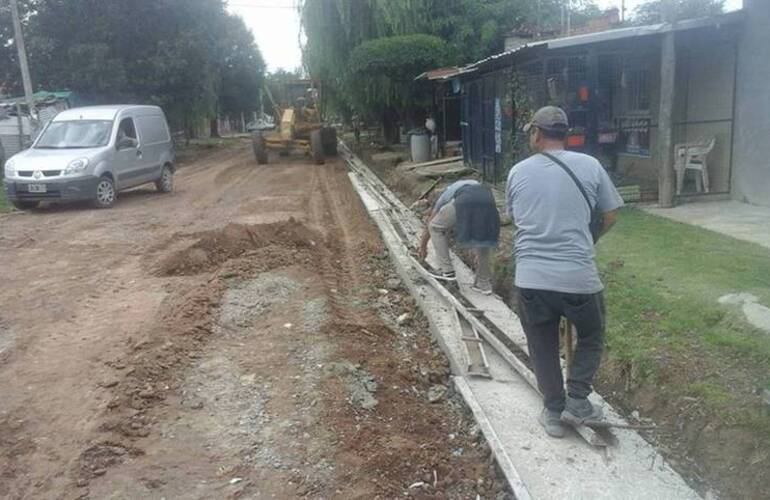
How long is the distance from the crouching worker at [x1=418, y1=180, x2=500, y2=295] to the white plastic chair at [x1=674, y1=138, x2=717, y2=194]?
189 inches

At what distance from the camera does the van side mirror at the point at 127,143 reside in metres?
14.7

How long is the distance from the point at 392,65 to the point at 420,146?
2564mm

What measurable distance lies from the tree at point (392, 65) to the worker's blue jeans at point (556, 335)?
1763cm

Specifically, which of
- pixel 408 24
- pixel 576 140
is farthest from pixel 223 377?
pixel 408 24

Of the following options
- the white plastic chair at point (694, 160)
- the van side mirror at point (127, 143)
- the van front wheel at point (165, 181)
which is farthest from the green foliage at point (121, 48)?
the white plastic chair at point (694, 160)

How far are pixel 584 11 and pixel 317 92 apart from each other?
1333 centimetres

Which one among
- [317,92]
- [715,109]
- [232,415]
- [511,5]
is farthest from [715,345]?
[317,92]

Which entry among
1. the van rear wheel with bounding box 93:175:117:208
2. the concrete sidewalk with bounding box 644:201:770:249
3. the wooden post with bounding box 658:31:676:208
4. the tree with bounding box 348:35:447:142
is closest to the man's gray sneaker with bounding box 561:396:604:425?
Answer: the concrete sidewalk with bounding box 644:201:770:249

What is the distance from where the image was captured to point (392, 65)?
2078 centimetres

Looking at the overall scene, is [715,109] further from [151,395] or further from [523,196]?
[151,395]

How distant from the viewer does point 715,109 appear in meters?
10.9

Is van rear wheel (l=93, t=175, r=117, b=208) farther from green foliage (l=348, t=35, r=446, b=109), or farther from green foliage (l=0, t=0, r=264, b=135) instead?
green foliage (l=0, t=0, r=264, b=135)

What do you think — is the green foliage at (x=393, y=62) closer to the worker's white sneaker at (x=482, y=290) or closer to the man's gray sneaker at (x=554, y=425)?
the worker's white sneaker at (x=482, y=290)

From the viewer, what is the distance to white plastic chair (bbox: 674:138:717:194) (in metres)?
10.7
